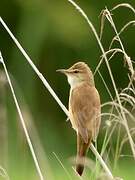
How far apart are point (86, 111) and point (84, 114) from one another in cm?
2

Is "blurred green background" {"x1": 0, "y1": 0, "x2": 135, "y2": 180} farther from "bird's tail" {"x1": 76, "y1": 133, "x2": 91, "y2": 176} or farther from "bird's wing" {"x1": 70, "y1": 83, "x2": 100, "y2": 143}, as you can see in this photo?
"bird's tail" {"x1": 76, "y1": 133, "x2": 91, "y2": 176}

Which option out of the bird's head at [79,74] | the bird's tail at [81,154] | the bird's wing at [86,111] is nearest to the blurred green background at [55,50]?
the bird's head at [79,74]

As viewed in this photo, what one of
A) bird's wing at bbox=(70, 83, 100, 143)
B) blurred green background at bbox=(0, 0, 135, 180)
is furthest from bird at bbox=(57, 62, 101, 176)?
blurred green background at bbox=(0, 0, 135, 180)

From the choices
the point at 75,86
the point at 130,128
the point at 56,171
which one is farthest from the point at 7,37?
the point at 130,128

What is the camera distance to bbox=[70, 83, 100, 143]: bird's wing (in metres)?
4.13

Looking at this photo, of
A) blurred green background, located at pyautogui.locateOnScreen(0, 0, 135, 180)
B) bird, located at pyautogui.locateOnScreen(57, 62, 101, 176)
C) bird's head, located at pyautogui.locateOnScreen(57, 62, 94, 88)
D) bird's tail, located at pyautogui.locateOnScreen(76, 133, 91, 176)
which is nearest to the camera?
bird's tail, located at pyautogui.locateOnScreen(76, 133, 91, 176)

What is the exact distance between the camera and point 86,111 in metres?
4.22

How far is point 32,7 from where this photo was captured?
1134 cm

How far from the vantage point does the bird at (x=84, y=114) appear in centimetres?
408

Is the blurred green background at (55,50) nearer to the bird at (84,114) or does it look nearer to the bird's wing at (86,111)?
the bird at (84,114)

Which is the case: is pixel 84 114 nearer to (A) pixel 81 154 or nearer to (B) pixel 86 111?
(B) pixel 86 111

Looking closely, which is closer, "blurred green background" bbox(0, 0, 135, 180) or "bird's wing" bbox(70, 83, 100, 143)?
"bird's wing" bbox(70, 83, 100, 143)

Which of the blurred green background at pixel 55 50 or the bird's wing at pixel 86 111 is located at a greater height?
the bird's wing at pixel 86 111

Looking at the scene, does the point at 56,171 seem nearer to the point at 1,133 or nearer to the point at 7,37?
the point at 7,37
